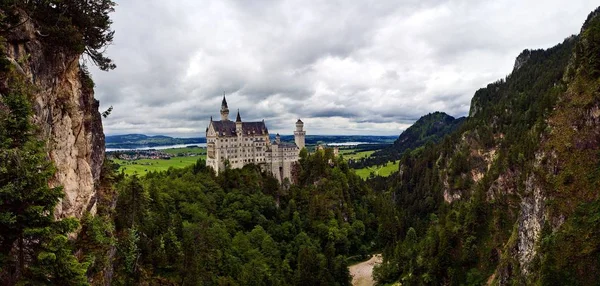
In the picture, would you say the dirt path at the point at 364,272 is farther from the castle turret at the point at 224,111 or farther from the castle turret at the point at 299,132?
the castle turret at the point at 224,111

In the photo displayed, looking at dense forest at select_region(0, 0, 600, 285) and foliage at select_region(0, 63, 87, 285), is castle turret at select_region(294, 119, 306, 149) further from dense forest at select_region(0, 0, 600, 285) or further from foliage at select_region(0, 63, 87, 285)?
foliage at select_region(0, 63, 87, 285)

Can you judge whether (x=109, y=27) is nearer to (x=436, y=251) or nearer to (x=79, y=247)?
(x=79, y=247)

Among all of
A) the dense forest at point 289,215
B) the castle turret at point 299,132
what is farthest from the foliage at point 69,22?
the castle turret at point 299,132

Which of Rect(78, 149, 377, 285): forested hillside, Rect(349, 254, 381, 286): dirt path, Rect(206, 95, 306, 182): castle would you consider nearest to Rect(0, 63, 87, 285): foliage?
Rect(78, 149, 377, 285): forested hillside

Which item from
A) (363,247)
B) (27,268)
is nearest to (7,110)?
(27,268)

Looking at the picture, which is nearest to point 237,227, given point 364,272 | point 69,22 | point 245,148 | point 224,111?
point 245,148
